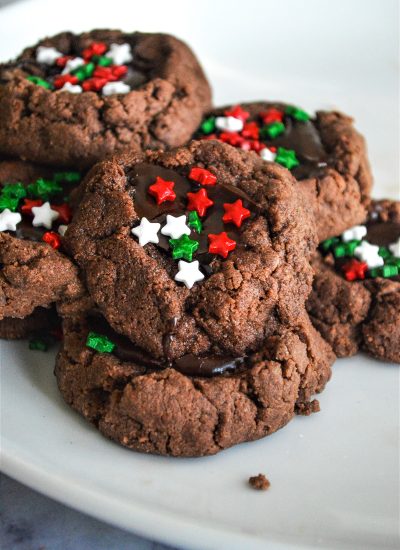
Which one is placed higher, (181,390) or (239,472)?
(181,390)

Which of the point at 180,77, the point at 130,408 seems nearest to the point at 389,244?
the point at 180,77

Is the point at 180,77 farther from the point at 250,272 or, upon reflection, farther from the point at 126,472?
the point at 126,472

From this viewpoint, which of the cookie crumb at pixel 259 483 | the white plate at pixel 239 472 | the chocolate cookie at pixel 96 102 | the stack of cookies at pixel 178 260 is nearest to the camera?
the white plate at pixel 239 472

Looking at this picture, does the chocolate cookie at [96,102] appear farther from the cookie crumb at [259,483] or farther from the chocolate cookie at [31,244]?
the cookie crumb at [259,483]

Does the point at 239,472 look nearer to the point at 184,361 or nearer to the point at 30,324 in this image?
the point at 184,361

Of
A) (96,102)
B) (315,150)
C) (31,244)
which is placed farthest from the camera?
(315,150)

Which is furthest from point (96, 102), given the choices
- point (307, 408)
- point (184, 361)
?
point (307, 408)

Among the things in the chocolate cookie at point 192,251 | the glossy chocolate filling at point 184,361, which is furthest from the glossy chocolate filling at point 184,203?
the glossy chocolate filling at point 184,361
